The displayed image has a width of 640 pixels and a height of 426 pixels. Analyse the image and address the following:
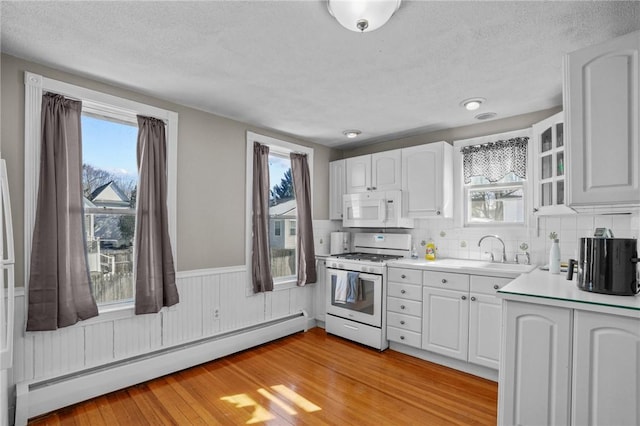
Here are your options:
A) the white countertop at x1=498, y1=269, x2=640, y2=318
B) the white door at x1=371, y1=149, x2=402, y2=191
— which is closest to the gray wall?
the white door at x1=371, y1=149, x2=402, y2=191

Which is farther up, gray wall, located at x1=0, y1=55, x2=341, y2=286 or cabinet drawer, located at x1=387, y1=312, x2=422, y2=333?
gray wall, located at x1=0, y1=55, x2=341, y2=286

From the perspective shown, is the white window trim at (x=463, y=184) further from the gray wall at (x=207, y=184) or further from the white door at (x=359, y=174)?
the gray wall at (x=207, y=184)

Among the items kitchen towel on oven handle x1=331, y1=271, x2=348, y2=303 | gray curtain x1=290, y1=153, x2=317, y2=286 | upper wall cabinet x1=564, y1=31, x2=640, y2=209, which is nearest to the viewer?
upper wall cabinet x1=564, y1=31, x2=640, y2=209

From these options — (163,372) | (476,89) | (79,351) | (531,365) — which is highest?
(476,89)

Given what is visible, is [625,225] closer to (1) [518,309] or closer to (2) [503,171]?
(2) [503,171]

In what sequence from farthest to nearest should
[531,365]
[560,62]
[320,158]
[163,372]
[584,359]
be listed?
[320,158] < [163,372] < [560,62] < [531,365] < [584,359]

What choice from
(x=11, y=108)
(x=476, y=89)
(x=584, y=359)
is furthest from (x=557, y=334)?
(x=11, y=108)

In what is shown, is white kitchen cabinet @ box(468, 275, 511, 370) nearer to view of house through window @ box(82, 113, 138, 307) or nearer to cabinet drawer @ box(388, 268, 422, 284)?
cabinet drawer @ box(388, 268, 422, 284)

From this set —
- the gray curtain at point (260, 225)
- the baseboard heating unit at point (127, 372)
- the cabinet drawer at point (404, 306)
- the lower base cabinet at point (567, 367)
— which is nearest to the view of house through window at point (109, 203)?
the baseboard heating unit at point (127, 372)

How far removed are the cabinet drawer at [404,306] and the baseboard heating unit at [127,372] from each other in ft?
4.21

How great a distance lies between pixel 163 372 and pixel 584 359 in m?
2.92

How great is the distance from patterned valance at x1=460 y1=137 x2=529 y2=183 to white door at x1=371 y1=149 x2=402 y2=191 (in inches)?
28.2

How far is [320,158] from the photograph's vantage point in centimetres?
441

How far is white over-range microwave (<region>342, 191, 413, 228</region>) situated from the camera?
373cm
